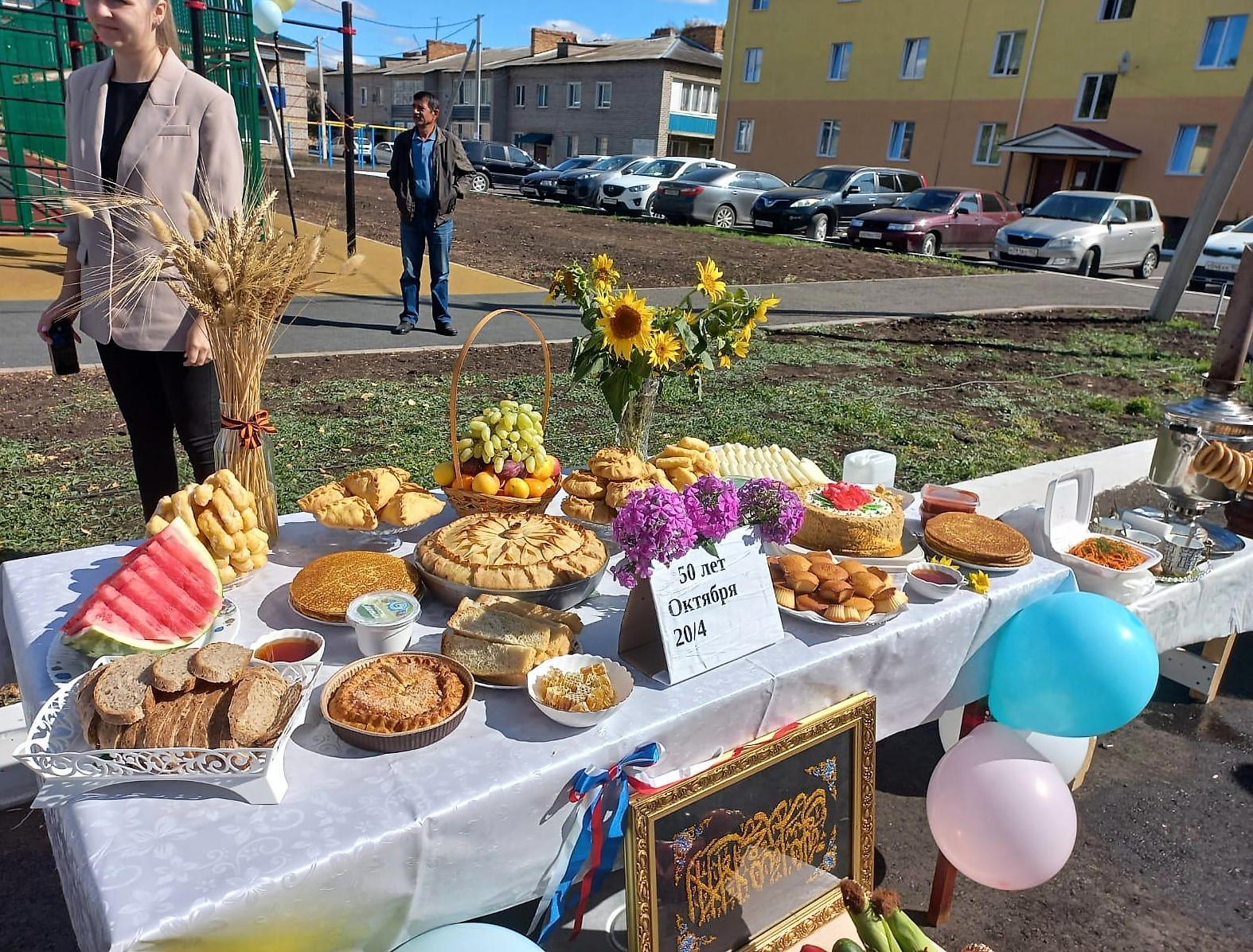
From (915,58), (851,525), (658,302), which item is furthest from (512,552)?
(915,58)

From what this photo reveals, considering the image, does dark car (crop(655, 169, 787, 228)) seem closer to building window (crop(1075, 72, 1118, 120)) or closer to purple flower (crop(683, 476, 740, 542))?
building window (crop(1075, 72, 1118, 120))

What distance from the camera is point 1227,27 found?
25.1 metres

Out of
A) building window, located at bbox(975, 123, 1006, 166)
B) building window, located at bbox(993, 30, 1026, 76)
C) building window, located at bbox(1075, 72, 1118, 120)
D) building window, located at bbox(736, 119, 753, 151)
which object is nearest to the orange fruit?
building window, located at bbox(1075, 72, 1118, 120)

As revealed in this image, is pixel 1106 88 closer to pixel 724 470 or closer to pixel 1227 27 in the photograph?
pixel 1227 27

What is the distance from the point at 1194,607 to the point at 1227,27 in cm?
3045

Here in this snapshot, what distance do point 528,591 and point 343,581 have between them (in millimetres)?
444

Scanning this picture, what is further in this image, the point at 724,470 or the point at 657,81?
the point at 657,81

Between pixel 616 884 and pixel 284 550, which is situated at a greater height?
pixel 284 550

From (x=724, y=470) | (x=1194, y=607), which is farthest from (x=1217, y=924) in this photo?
(x=724, y=470)

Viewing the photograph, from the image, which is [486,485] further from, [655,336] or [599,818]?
[599,818]

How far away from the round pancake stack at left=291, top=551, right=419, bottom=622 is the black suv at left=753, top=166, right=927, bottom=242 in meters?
20.1

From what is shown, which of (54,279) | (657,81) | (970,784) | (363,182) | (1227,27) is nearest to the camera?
(970,784)

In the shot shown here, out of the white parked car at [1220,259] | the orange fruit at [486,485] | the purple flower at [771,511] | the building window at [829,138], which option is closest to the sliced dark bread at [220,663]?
the orange fruit at [486,485]

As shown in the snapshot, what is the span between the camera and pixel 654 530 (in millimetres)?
1838
